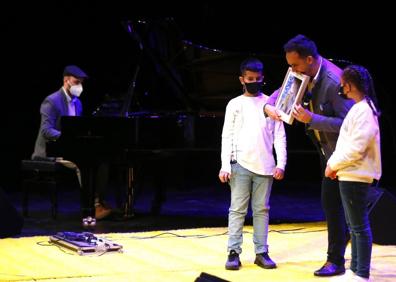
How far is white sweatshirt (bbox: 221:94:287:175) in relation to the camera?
205 inches

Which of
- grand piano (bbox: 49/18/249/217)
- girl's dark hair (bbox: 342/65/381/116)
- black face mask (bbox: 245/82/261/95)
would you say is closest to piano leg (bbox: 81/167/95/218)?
grand piano (bbox: 49/18/249/217)

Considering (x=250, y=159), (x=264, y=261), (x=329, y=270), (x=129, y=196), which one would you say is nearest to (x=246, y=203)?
(x=250, y=159)

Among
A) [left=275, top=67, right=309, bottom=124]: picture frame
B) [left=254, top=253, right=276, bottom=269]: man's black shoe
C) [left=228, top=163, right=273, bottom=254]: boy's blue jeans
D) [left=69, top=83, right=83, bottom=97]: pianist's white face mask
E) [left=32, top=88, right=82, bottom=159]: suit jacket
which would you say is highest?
[left=275, top=67, right=309, bottom=124]: picture frame

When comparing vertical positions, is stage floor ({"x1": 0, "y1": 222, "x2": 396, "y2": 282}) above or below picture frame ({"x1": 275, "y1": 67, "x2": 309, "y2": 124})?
below

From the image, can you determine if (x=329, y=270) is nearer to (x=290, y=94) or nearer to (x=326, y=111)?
(x=326, y=111)

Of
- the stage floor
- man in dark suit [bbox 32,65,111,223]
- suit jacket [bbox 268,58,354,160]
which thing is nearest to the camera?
suit jacket [bbox 268,58,354,160]

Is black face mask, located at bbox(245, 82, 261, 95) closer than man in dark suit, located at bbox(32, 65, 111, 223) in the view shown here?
Result: Yes

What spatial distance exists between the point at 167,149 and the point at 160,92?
0.73 meters

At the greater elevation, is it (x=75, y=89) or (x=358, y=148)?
(x=75, y=89)

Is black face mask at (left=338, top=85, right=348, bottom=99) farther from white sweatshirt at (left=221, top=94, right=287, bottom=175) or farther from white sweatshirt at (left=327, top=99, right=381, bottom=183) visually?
white sweatshirt at (left=221, top=94, right=287, bottom=175)

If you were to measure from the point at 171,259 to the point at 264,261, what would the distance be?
73cm

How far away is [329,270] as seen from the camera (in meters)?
5.00

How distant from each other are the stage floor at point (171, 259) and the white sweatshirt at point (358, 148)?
32.5 inches

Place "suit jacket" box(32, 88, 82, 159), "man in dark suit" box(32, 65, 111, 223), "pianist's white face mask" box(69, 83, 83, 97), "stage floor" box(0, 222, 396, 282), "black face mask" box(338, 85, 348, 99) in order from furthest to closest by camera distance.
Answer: "pianist's white face mask" box(69, 83, 83, 97) < "man in dark suit" box(32, 65, 111, 223) < "suit jacket" box(32, 88, 82, 159) < "stage floor" box(0, 222, 396, 282) < "black face mask" box(338, 85, 348, 99)
